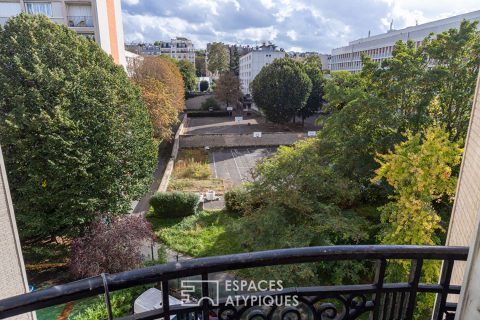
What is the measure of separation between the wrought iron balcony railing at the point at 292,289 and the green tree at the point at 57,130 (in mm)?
9921

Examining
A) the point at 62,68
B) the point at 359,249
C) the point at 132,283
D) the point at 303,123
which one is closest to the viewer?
the point at 132,283

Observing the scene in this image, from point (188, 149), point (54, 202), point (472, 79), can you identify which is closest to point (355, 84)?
point (472, 79)

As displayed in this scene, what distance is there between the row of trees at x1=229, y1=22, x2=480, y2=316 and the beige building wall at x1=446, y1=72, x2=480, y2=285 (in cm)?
308

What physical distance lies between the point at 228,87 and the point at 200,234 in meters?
29.2

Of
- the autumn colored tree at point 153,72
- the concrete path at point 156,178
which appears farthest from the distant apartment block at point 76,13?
the concrete path at point 156,178

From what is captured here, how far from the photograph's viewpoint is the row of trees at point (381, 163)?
323 inches

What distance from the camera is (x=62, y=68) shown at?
10477 millimetres

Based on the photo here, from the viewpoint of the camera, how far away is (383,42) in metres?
41.4

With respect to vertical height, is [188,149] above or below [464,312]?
below

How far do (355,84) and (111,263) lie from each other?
1234cm

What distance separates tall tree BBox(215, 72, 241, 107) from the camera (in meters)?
40.4

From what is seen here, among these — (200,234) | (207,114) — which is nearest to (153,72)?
(207,114)

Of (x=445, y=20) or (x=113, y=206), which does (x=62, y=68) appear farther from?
(x=445, y=20)

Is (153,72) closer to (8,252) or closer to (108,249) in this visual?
(108,249)
